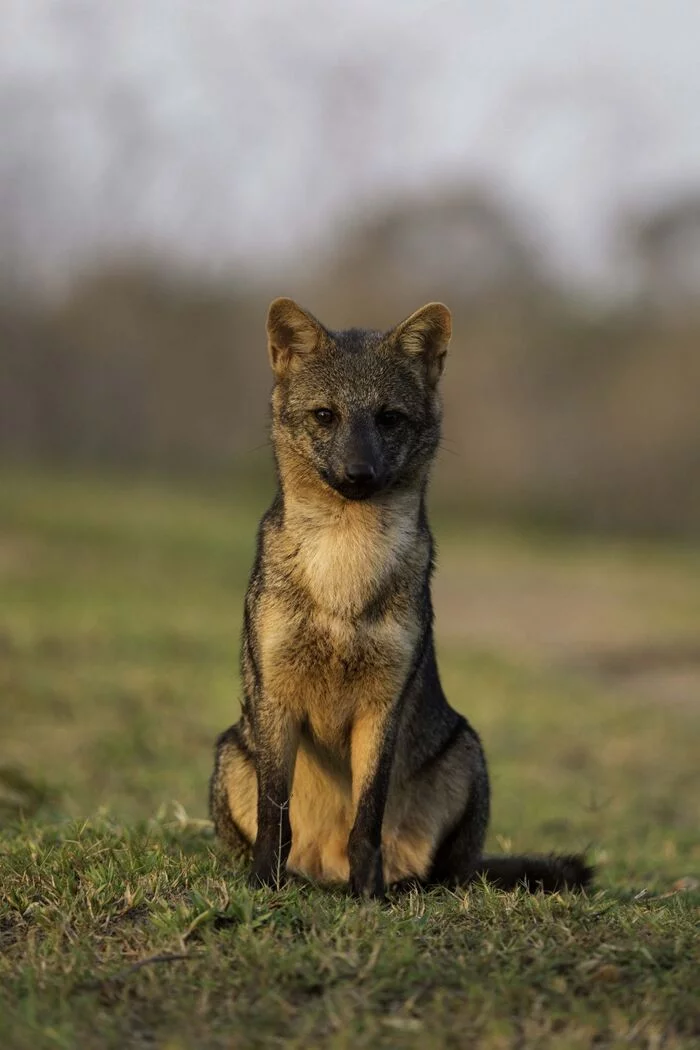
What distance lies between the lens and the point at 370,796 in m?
4.38

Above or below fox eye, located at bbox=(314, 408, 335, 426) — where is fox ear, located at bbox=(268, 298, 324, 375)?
above

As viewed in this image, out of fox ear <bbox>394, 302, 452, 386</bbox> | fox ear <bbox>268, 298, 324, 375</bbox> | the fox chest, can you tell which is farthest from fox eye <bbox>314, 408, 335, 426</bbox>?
the fox chest

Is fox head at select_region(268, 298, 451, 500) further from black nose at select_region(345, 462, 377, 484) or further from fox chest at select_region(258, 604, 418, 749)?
fox chest at select_region(258, 604, 418, 749)

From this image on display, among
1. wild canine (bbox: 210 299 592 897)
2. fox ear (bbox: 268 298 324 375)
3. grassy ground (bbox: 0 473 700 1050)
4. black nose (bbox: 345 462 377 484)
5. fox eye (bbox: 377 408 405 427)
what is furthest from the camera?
fox ear (bbox: 268 298 324 375)

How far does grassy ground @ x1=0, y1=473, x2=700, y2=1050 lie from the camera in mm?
3152

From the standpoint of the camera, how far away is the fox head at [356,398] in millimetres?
4379

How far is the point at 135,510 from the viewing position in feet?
83.7

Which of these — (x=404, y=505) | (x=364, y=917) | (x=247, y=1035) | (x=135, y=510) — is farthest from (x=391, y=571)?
(x=135, y=510)

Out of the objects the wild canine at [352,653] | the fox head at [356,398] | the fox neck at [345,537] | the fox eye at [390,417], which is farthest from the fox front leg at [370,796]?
the fox eye at [390,417]

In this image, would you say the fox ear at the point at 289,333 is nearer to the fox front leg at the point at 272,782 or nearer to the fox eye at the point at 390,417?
the fox eye at the point at 390,417

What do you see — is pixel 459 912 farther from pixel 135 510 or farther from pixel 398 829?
pixel 135 510

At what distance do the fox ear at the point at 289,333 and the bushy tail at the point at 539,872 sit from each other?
1.95 m

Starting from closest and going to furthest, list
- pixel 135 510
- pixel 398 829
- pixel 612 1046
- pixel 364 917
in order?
1. pixel 612 1046
2. pixel 364 917
3. pixel 398 829
4. pixel 135 510

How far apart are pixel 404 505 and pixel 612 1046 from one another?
202 centimetres
